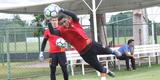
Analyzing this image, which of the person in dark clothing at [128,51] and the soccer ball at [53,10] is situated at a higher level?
the soccer ball at [53,10]

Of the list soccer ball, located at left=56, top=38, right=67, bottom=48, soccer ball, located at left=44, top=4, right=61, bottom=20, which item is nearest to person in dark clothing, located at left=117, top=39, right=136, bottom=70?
soccer ball, located at left=56, top=38, right=67, bottom=48

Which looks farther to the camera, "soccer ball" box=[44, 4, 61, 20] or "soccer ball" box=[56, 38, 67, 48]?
"soccer ball" box=[56, 38, 67, 48]

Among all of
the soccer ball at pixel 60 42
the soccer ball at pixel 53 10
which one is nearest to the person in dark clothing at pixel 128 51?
the soccer ball at pixel 60 42

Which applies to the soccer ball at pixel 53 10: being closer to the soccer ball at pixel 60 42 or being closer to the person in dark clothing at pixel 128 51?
the soccer ball at pixel 60 42

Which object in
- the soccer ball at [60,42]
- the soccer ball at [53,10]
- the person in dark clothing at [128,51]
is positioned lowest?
the person in dark clothing at [128,51]

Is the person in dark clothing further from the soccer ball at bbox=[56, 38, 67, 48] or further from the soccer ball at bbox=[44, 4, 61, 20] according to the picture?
the soccer ball at bbox=[44, 4, 61, 20]

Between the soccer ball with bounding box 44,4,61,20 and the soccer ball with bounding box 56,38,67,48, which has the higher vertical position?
the soccer ball with bounding box 44,4,61,20

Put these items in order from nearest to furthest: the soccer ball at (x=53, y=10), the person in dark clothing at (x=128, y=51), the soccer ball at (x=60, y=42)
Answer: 1. the soccer ball at (x=53, y=10)
2. the soccer ball at (x=60, y=42)
3. the person in dark clothing at (x=128, y=51)

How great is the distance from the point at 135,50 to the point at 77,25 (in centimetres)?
1009

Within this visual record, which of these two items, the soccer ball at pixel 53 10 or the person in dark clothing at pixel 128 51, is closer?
the soccer ball at pixel 53 10

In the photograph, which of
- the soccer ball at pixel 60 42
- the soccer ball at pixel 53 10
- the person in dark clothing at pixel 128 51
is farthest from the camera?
the person in dark clothing at pixel 128 51

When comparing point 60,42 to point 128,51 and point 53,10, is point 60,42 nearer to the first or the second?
point 53,10

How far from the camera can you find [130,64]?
68.0 feet

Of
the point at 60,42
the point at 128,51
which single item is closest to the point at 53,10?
the point at 60,42
